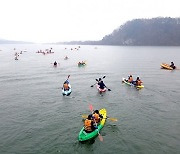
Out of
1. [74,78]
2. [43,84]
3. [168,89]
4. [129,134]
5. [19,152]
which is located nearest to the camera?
[19,152]

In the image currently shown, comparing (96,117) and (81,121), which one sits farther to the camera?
(81,121)

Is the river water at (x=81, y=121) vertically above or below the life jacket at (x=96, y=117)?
below

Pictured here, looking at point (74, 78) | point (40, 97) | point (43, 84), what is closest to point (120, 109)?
point (40, 97)

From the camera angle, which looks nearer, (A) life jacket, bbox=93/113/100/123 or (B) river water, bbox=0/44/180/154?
(B) river water, bbox=0/44/180/154

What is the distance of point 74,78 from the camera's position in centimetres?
5559

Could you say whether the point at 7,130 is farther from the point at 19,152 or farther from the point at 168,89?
the point at 168,89

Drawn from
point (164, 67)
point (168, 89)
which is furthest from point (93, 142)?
point (164, 67)

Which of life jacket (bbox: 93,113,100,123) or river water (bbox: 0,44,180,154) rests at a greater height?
life jacket (bbox: 93,113,100,123)

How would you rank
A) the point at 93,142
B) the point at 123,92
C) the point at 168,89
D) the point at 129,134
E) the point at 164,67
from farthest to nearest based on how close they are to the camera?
1. the point at 164,67
2. the point at 168,89
3. the point at 123,92
4. the point at 129,134
5. the point at 93,142

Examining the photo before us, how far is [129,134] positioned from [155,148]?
3490 mm

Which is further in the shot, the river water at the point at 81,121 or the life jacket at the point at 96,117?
the life jacket at the point at 96,117

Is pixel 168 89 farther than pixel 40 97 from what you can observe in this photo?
Yes

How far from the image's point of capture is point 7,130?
25875 mm

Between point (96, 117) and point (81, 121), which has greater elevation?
point (96, 117)
